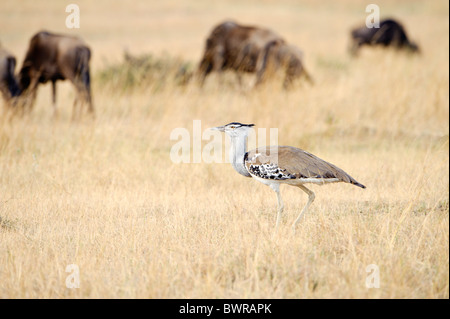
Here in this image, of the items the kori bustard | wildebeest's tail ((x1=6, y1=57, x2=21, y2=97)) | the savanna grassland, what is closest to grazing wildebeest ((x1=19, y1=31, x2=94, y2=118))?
wildebeest's tail ((x1=6, y1=57, x2=21, y2=97))

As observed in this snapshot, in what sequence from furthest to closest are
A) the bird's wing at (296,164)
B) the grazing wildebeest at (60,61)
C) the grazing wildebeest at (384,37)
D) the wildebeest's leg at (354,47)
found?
1. the wildebeest's leg at (354,47)
2. the grazing wildebeest at (384,37)
3. the grazing wildebeest at (60,61)
4. the bird's wing at (296,164)

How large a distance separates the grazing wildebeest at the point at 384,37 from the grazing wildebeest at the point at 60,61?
10135mm

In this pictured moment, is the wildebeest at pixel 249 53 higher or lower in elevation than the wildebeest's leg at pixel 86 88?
higher

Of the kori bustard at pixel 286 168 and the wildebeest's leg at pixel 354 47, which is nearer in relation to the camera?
the kori bustard at pixel 286 168

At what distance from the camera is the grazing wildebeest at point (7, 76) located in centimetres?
845

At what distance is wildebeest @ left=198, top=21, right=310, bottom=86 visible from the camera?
999cm

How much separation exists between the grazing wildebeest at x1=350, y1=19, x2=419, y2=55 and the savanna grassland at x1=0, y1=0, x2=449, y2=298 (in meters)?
4.62

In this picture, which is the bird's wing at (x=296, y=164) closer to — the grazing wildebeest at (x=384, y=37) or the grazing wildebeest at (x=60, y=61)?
the grazing wildebeest at (x=60, y=61)

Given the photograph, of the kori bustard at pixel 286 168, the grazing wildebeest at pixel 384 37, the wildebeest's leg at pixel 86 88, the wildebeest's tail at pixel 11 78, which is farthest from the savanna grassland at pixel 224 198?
the grazing wildebeest at pixel 384 37

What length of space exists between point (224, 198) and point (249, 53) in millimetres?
5532

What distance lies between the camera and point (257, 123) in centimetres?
800

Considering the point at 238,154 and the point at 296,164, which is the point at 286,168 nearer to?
the point at 296,164

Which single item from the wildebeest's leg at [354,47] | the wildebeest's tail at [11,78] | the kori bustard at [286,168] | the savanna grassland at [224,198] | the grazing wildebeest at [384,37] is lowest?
the savanna grassland at [224,198]
